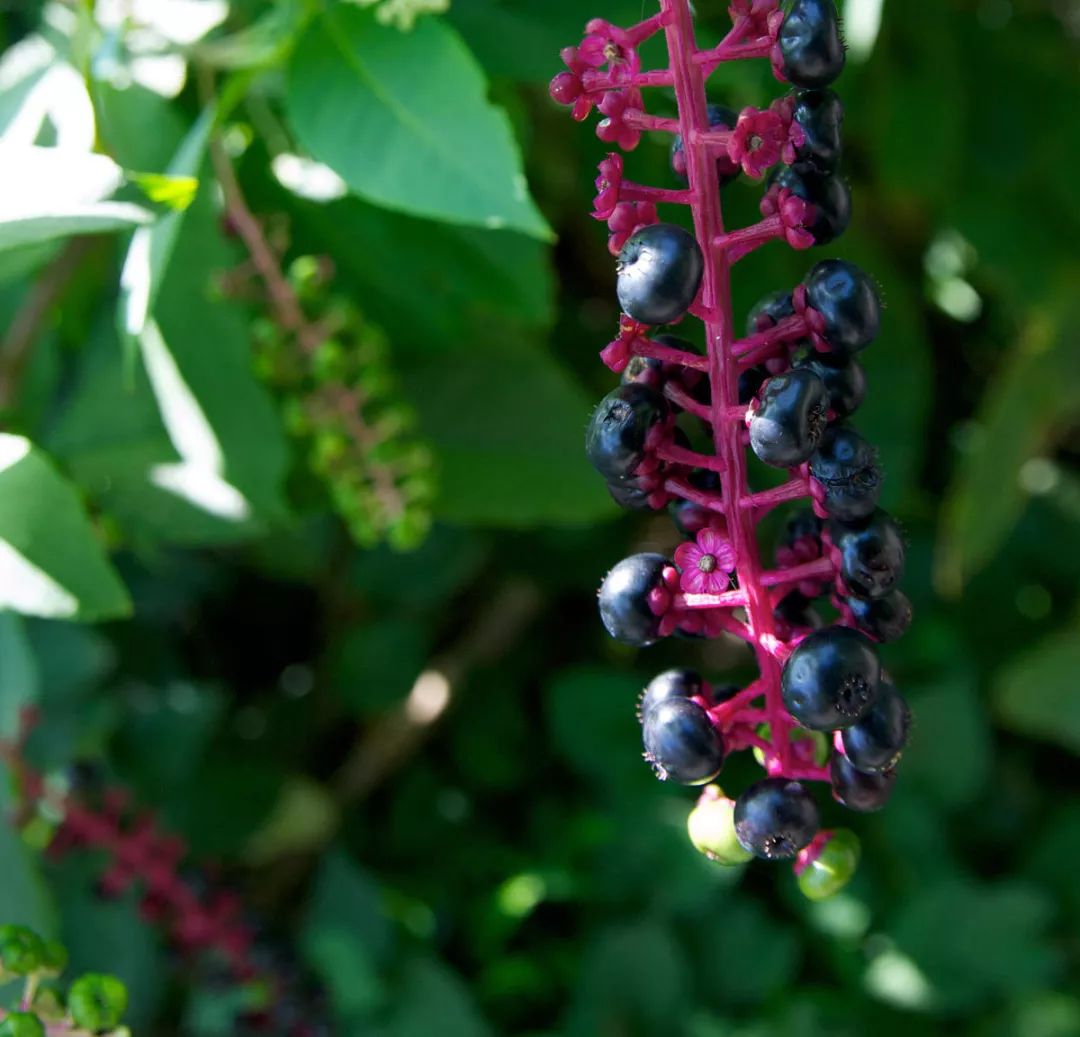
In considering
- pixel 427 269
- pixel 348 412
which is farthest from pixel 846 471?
pixel 427 269

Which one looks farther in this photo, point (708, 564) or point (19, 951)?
point (19, 951)

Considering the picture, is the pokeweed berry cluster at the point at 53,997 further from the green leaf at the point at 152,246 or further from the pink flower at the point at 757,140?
the pink flower at the point at 757,140

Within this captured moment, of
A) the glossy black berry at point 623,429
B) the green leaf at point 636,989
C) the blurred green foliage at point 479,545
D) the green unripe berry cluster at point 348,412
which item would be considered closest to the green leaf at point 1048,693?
the blurred green foliage at point 479,545

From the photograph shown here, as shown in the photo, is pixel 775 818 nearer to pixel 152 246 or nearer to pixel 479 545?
pixel 152 246

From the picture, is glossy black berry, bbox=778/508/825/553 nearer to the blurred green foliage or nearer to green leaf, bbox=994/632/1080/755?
the blurred green foliage

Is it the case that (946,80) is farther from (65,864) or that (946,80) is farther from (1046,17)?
(65,864)

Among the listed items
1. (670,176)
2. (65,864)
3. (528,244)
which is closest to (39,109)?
(528,244)

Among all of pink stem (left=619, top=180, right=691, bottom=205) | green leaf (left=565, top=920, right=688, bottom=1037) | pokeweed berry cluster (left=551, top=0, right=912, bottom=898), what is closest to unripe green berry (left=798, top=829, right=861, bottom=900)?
pokeweed berry cluster (left=551, top=0, right=912, bottom=898)

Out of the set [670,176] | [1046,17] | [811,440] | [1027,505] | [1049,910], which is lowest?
[1049,910]
